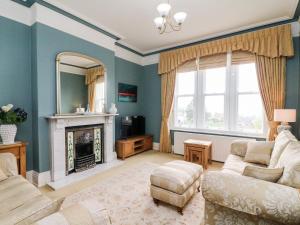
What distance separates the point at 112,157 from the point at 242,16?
13.7 feet

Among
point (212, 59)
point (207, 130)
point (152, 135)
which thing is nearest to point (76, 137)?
point (152, 135)

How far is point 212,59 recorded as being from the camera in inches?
158

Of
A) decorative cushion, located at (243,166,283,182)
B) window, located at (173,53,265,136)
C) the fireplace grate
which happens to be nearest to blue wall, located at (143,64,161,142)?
window, located at (173,53,265,136)

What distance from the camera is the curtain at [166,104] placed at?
15.2ft

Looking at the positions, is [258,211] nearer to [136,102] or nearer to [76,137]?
[76,137]

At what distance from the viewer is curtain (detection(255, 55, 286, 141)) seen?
10.5 ft

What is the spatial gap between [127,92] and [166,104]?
3.95 feet

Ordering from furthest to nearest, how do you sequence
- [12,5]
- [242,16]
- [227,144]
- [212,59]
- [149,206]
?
[212,59] → [227,144] → [242,16] → [12,5] → [149,206]

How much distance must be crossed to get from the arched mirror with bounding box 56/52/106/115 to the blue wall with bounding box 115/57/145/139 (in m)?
0.73

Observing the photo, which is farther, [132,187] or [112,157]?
[112,157]

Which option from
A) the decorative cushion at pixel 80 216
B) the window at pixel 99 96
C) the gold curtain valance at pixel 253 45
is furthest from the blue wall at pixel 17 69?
the gold curtain valance at pixel 253 45

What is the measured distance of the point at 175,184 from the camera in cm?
195

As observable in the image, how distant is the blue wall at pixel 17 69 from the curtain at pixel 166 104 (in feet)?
10.4

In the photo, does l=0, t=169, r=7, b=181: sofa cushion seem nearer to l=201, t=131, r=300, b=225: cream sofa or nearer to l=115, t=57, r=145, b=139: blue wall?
l=201, t=131, r=300, b=225: cream sofa
